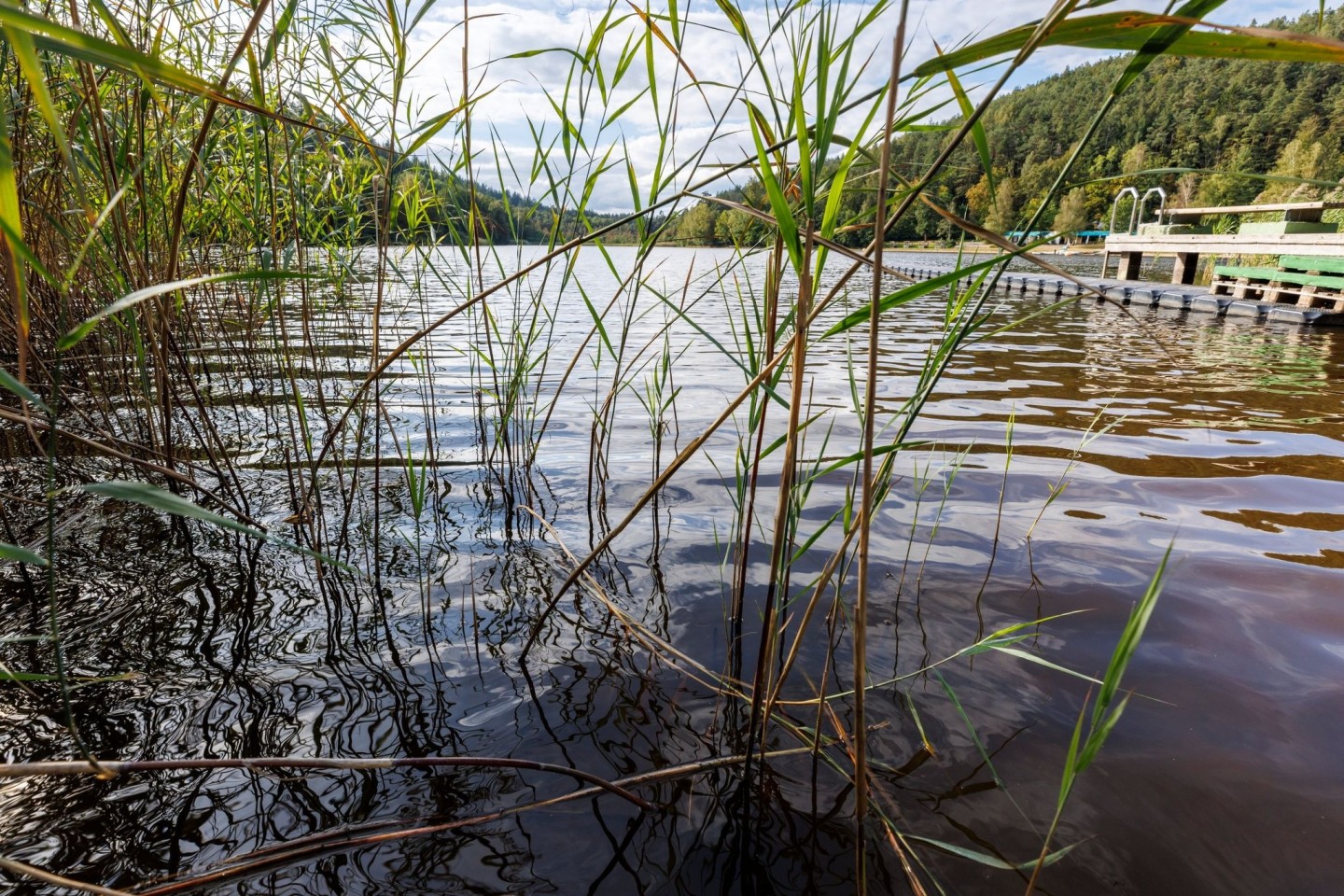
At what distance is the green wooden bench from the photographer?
1028 cm

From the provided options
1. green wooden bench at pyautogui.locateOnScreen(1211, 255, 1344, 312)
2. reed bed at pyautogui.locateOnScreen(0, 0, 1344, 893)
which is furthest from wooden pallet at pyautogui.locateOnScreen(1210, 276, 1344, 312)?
reed bed at pyautogui.locateOnScreen(0, 0, 1344, 893)

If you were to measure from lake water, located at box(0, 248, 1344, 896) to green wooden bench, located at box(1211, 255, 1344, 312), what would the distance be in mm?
9704

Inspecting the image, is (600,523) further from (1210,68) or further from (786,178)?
(1210,68)

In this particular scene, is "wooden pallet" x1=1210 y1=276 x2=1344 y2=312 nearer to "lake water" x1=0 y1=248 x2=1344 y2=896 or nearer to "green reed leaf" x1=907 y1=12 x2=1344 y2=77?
"lake water" x1=0 y1=248 x2=1344 y2=896

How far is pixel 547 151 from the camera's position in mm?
2271

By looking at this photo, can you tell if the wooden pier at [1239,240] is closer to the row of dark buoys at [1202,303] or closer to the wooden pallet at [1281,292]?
the wooden pallet at [1281,292]

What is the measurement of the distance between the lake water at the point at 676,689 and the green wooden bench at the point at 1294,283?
970cm

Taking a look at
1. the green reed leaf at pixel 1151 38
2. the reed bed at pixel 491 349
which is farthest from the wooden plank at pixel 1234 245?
the green reed leaf at pixel 1151 38

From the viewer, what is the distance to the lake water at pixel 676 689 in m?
1.33

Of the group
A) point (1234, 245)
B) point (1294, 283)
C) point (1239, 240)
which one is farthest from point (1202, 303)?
point (1239, 240)

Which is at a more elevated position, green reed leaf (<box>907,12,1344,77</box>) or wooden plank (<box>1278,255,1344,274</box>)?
green reed leaf (<box>907,12,1344,77</box>)

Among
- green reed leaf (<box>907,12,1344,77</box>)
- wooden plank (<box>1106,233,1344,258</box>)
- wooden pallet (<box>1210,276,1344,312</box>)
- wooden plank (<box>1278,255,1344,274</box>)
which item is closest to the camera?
green reed leaf (<box>907,12,1344,77</box>)

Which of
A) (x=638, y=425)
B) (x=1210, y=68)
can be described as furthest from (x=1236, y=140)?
(x=638, y=425)

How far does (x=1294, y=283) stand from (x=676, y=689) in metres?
14.8
